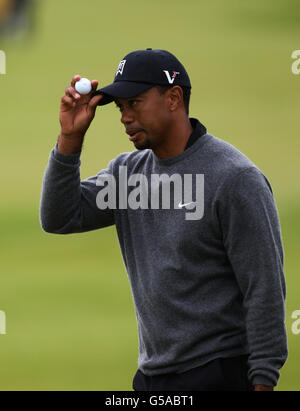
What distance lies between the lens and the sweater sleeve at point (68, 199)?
10.6ft

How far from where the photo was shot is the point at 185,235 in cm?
304

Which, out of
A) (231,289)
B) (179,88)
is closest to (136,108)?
(179,88)

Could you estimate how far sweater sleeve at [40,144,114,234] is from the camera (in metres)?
3.24

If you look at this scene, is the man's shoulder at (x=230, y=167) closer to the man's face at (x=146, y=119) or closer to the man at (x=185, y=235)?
the man at (x=185, y=235)

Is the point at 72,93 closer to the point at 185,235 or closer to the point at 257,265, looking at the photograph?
the point at 185,235

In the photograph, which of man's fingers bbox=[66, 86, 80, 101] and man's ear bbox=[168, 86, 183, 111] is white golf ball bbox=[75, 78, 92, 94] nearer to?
man's fingers bbox=[66, 86, 80, 101]

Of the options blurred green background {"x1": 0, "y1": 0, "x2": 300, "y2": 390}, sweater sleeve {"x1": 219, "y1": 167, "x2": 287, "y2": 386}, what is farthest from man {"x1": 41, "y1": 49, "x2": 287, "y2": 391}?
blurred green background {"x1": 0, "y1": 0, "x2": 300, "y2": 390}

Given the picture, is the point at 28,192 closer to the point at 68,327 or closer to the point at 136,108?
the point at 68,327

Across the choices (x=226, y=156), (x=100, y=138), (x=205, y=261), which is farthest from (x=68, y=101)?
(x=100, y=138)

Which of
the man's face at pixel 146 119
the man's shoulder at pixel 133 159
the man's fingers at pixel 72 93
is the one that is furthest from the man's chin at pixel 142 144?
the man's fingers at pixel 72 93

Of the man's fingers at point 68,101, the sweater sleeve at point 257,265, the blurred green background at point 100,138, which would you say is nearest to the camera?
the sweater sleeve at point 257,265

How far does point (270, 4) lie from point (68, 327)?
55.0 ft
